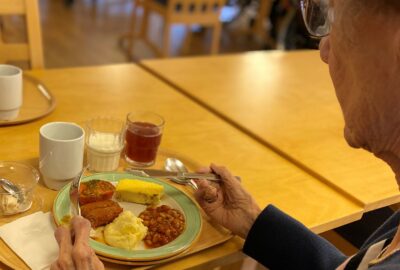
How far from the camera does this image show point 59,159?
1.00 metres

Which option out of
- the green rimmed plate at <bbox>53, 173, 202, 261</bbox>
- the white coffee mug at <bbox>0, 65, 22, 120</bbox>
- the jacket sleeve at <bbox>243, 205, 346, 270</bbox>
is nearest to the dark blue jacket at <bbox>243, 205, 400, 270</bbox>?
the jacket sleeve at <bbox>243, 205, 346, 270</bbox>

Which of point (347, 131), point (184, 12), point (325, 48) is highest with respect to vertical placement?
point (325, 48)

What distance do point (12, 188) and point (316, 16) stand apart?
673mm

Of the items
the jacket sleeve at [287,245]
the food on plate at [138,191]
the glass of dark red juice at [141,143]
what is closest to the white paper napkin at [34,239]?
the food on plate at [138,191]

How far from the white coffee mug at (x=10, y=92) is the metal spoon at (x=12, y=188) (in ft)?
0.98

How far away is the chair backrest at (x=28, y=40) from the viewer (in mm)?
1600

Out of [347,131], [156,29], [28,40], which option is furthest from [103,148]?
[156,29]

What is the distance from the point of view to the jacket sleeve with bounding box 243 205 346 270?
1014 mm

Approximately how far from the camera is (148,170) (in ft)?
3.62

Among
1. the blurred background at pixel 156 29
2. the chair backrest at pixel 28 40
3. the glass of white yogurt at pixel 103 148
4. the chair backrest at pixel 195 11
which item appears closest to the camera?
the glass of white yogurt at pixel 103 148

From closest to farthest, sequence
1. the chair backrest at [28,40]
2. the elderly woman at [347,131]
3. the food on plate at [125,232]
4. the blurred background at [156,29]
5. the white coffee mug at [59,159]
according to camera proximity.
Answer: the elderly woman at [347,131] < the food on plate at [125,232] < the white coffee mug at [59,159] < the chair backrest at [28,40] < the blurred background at [156,29]

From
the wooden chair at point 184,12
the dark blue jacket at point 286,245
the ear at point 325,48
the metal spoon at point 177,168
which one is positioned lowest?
the wooden chair at point 184,12

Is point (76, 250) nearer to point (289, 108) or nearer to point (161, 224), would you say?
point (161, 224)

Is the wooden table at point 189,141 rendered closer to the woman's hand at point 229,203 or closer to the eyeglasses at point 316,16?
the woman's hand at point 229,203
